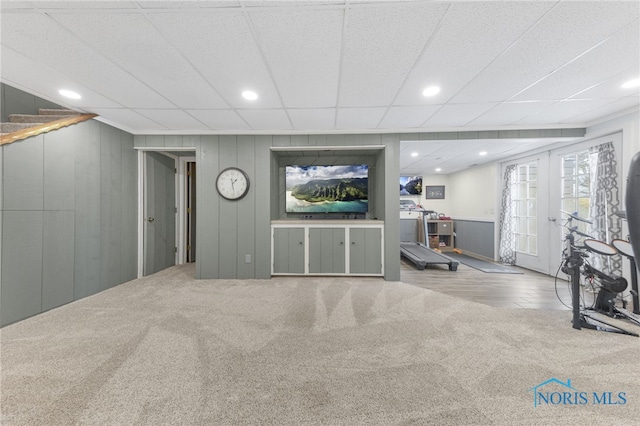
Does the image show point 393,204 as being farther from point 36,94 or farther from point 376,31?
point 36,94

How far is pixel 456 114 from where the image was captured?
3.00 metres

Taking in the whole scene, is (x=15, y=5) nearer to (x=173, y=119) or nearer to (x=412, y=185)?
(x=173, y=119)

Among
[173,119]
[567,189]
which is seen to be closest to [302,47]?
[173,119]

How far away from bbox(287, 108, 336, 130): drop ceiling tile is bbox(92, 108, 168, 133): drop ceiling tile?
6.90ft

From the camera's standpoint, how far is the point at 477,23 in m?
1.51

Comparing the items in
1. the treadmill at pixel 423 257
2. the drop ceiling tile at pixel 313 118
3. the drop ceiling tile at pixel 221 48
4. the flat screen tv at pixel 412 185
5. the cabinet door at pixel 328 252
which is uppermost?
the drop ceiling tile at pixel 313 118

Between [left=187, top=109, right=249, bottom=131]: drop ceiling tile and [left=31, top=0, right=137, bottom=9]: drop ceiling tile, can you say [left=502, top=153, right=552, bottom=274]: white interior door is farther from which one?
[left=31, top=0, right=137, bottom=9]: drop ceiling tile

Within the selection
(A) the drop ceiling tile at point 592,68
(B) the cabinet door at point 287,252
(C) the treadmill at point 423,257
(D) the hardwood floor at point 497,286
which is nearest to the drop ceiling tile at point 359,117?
(A) the drop ceiling tile at point 592,68

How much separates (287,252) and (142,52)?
9.81 ft

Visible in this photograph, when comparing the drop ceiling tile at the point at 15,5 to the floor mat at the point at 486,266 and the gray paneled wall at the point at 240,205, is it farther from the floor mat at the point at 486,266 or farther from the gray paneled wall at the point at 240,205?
the floor mat at the point at 486,266

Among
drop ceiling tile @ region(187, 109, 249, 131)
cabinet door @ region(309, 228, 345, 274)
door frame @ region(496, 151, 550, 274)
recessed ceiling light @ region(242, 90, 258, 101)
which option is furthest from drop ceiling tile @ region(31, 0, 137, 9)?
door frame @ region(496, 151, 550, 274)

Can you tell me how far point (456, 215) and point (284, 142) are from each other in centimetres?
568

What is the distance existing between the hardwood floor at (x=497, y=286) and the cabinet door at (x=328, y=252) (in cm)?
116

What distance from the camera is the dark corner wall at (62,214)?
2.24 m
